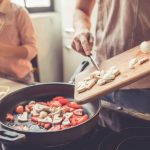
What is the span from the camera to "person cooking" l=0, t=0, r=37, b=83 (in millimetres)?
2000

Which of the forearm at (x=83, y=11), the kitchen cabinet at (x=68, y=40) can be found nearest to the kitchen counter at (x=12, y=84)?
the forearm at (x=83, y=11)

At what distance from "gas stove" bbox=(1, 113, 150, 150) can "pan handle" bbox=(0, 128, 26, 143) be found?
0.07 metres

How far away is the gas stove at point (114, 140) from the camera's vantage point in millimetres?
829

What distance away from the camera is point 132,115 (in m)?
1.03

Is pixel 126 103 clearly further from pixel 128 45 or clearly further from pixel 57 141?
pixel 57 141

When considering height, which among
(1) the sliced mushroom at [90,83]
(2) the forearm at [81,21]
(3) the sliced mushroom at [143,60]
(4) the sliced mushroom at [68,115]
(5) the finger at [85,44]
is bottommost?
(4) the sliced mushroom at [68,115]

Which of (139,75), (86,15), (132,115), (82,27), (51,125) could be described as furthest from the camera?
(86,15)

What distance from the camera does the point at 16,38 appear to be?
208 centimetres

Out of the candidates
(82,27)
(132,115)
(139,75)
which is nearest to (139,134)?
(132,115)

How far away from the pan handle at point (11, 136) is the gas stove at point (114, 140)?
7cm

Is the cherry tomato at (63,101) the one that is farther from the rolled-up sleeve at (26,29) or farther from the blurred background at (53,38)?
the blurred background at (53,38)

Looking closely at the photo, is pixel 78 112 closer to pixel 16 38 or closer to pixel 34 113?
pixel 34 113

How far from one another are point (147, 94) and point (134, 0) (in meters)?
0.31

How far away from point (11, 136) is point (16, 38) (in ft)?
4.67
